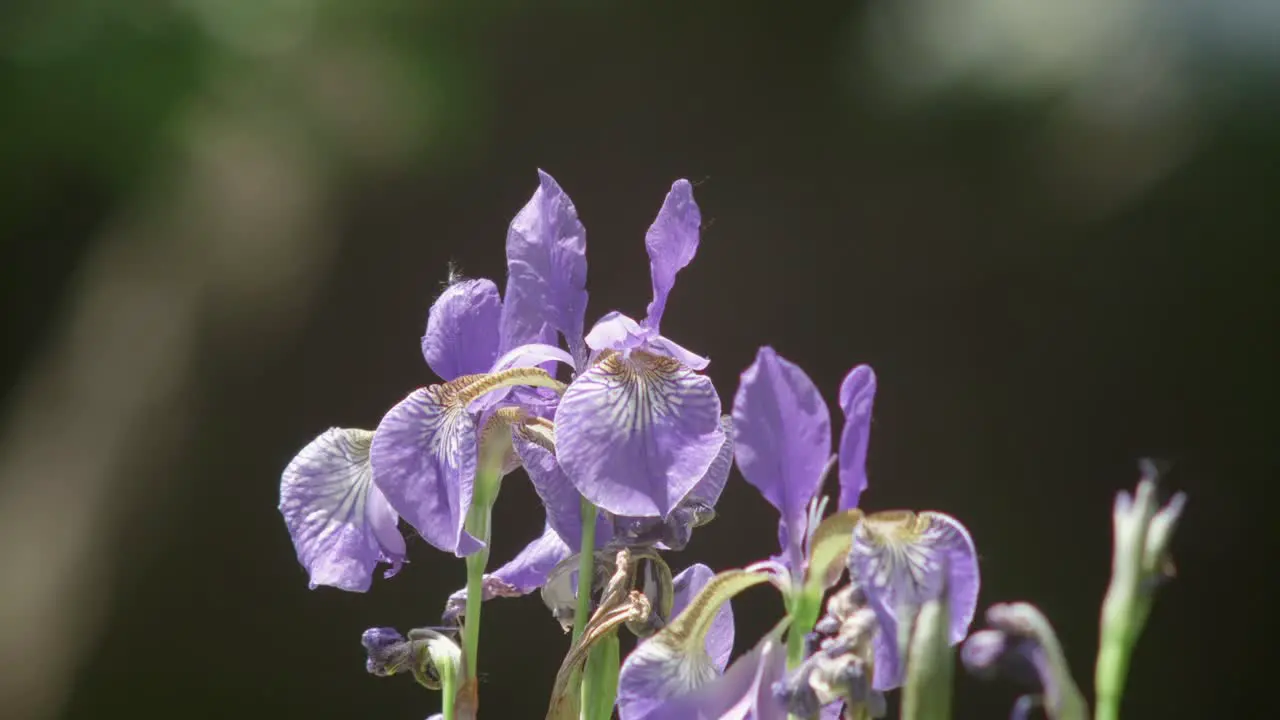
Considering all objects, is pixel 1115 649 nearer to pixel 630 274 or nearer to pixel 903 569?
pixel 903 569

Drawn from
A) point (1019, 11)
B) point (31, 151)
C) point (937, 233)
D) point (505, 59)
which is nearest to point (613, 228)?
point (505, 59)

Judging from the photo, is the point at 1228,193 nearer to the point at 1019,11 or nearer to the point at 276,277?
the point at 1019,11

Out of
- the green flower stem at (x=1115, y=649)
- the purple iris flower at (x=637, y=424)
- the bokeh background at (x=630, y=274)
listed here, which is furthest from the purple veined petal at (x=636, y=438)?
the bokeh background at (x=630, y=274)

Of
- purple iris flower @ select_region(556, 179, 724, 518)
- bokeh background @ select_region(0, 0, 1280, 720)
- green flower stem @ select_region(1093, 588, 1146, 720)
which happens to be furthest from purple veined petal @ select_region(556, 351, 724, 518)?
bokeh background @ select_region(0, 0, 1280, 720)

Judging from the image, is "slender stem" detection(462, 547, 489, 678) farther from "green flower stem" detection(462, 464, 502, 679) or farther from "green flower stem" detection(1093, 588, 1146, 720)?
"green flower stem" detection(1093, 588, 1146, 720)

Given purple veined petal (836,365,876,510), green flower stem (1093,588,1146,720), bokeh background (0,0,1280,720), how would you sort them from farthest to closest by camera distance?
bokeh background (0,0,1280,720)
purple veined petal (836,365,876,510)
green flower stem (1093,588,1146,720)

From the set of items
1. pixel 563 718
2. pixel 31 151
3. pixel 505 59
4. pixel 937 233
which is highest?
pixel 505 59

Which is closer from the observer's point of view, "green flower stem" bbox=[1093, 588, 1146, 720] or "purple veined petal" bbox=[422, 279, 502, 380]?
"green flower stem" bbox=[1093, 588, 1146, 720]

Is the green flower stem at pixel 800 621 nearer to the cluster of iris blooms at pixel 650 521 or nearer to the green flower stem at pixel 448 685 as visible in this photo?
the cluster of iris blooms at pixel 650 521
